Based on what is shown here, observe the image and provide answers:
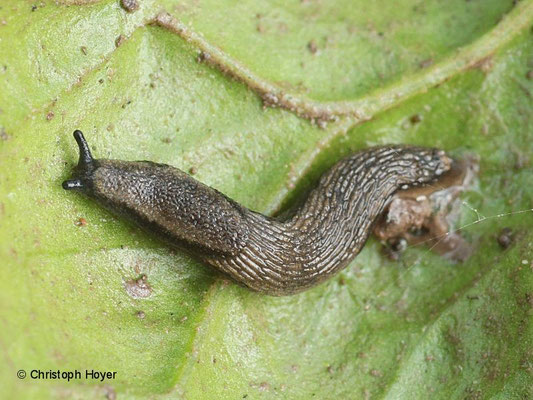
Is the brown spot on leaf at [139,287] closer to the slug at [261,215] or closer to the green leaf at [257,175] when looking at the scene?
the green leaf at [257,175]

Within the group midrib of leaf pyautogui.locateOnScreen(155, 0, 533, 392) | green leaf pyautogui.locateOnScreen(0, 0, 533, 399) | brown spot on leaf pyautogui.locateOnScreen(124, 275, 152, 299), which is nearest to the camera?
green leaf pyautogui.locateOnScreen(0, 0, 533, 399)

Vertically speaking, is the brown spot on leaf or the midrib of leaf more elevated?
the midrib of leaf

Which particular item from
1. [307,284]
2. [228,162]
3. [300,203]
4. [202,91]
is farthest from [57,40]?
[307,284]

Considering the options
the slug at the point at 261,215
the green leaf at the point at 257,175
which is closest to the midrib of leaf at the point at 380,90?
the green leaf at the point at 257,175

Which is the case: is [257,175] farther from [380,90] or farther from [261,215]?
[380,90]

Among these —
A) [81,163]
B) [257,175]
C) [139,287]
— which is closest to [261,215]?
[257,175]

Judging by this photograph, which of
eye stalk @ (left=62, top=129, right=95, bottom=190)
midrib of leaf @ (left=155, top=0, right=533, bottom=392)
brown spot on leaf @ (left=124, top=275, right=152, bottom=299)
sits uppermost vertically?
midrib of leaf @ (left=155, top=0, right=533, bottom=392)

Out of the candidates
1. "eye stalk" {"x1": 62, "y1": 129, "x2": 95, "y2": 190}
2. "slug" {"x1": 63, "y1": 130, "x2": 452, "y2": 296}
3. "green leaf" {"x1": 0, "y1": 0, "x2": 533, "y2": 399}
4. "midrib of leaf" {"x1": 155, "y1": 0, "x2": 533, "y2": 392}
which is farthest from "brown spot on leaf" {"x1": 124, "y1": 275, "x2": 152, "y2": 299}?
"midrib of leaf" {"x1": 155, "y1": 0, "x2": 533, "y2": 392}

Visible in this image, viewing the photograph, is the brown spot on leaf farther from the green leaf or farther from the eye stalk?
the eye stalk
